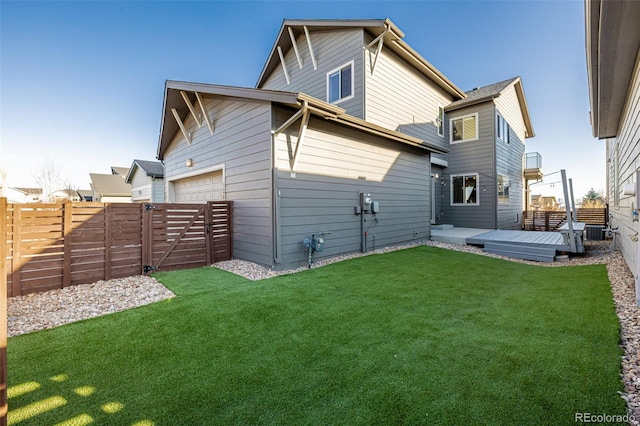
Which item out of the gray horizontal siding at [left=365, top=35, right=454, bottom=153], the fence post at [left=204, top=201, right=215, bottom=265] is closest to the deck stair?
the gray horizontal siding at [left=365, top=35, right=454, bottom=153]

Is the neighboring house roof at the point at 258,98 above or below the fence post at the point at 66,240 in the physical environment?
above

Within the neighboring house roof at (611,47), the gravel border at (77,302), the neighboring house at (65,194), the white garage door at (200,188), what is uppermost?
the neighboring house roof at (611,47)

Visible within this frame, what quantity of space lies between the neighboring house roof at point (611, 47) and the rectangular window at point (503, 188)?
20.6ft

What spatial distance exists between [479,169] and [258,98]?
10.8 m

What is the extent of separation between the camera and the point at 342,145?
7.17m

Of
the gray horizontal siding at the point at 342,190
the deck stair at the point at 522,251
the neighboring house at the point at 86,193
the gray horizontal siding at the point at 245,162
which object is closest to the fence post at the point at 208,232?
the gray horizontal siding at the point at 245,162

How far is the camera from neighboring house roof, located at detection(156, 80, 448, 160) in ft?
18.2

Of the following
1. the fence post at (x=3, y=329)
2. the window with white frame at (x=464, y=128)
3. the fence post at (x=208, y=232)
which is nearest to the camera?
the fence post at (x=3, y=329)

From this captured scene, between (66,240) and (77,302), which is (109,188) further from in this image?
(77,302)

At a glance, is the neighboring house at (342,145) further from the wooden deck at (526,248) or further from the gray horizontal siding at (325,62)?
the wooden deck at (526,248)

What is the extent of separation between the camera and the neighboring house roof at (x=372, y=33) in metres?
8.84

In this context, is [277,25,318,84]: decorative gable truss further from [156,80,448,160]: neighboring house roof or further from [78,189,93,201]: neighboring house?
[78,189,93,201]: neighboring house

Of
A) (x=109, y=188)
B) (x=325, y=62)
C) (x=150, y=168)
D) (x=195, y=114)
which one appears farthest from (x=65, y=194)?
(x=325, y=62)

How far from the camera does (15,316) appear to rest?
12.0ft
